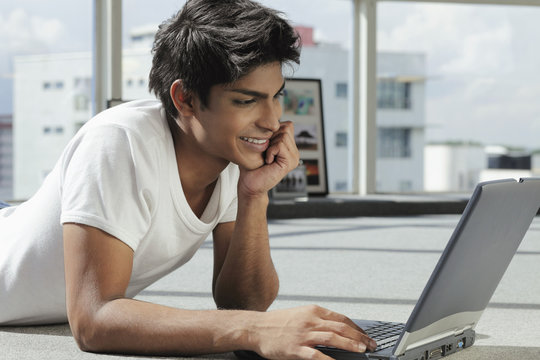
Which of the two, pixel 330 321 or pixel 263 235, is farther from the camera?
pixel 263 235

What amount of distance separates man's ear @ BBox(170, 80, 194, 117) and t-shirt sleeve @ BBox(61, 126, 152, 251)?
0.12m

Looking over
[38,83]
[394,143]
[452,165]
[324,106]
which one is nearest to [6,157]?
[38,83]

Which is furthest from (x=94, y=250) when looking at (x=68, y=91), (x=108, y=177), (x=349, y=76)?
(x=349, y=76)

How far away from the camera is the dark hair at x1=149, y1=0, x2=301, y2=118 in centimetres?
151

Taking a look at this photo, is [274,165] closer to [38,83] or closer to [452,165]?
[38,83]

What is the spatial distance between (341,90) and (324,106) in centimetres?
25

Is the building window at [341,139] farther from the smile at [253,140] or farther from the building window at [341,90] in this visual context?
the smile at [253,140]

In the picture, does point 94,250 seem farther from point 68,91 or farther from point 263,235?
point 68,91

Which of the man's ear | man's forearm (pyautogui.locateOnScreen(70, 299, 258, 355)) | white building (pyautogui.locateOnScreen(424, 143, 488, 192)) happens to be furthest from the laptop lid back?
white building (pyautogui.locateOnScreen(424, 143, 488, 192))

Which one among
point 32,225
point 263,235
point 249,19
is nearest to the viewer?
point 249,19

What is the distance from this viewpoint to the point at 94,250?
1.40 meters

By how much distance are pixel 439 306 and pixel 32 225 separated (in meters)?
0.89

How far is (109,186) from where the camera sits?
1447 mm

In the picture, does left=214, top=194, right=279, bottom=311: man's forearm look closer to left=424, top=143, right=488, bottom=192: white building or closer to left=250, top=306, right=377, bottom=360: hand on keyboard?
left=250, top=306, right=377, bottom=360: hand on keyboard
